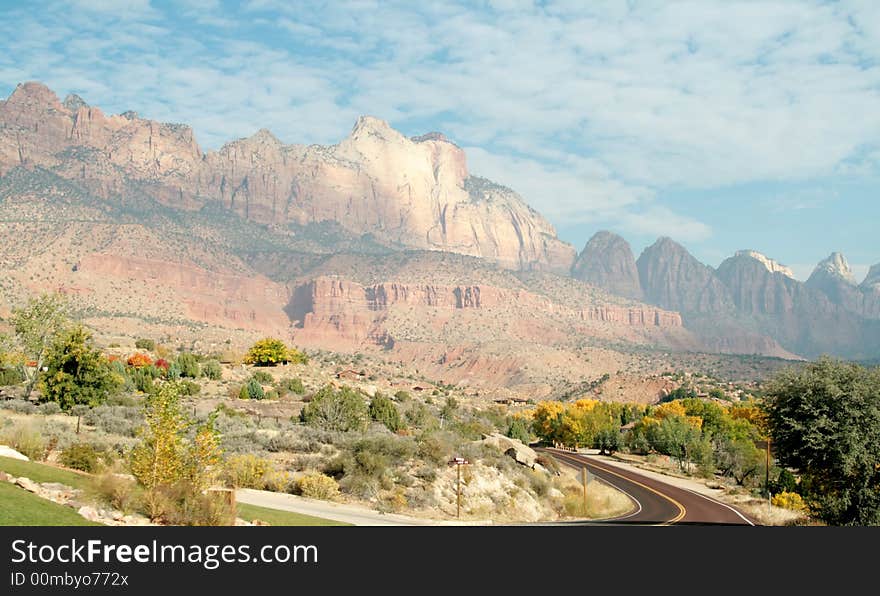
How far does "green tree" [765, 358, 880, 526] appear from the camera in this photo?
27062 millimetres

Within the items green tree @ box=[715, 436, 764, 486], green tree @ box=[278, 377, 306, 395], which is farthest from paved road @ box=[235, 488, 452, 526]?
green tree @ box=[715, 436, 764, 486]

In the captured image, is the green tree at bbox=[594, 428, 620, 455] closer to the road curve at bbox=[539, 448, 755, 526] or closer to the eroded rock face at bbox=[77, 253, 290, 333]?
the road curve at bbox=[539, 448, 755, 526]

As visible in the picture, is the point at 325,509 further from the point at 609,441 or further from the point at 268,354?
the point at 268,354

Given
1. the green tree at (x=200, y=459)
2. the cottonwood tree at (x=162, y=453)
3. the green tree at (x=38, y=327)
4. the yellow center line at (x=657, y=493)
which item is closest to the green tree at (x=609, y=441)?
the yellow center line at (x=657, y=493)

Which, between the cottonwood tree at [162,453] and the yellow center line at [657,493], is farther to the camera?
the yellow center line at [657,493]

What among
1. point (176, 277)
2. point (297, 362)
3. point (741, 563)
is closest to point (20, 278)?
point (176, 277)

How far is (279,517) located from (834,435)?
19383mm

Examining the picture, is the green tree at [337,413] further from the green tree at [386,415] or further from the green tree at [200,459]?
the green tree at [200,459]

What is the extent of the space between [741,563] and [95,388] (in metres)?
38.6

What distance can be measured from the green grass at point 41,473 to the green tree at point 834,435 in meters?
23.3

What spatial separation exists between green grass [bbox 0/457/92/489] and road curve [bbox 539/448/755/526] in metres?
20.0

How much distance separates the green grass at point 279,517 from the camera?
18.8 meters

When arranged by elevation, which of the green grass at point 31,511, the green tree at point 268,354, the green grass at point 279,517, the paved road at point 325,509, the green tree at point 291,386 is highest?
the green tree at point 268,354

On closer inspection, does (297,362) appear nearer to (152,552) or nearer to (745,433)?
(745,433)
